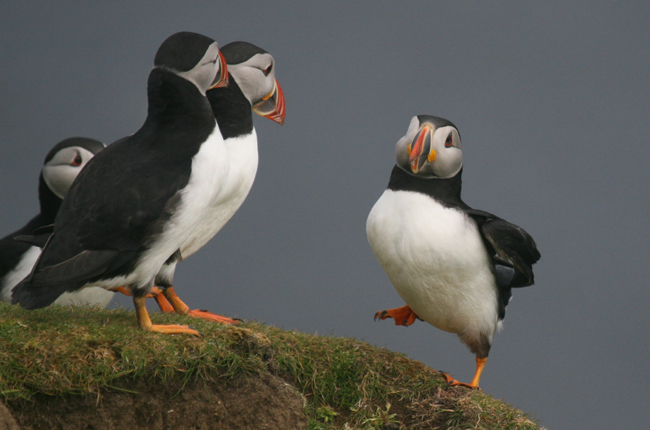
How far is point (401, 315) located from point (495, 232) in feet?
3.45

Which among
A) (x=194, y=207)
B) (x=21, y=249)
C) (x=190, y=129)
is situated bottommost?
(x=21, y=249)

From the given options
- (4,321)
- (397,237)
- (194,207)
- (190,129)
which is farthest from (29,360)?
(397,237)

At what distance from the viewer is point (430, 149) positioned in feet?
16.1

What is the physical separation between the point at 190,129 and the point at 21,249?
2719mm

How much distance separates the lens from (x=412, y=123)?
16.6 feet

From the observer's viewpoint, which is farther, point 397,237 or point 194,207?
point 397,237

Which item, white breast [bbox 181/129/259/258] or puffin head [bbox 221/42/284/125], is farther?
puffin head [bbox 221/42/284/125]

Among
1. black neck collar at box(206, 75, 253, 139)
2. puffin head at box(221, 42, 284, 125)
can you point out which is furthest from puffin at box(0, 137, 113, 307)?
puffin head at box(221, 42, 284, 125)

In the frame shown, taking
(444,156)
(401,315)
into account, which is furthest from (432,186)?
(401,315)

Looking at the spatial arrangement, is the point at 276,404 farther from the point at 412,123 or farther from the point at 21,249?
the point at 21,249

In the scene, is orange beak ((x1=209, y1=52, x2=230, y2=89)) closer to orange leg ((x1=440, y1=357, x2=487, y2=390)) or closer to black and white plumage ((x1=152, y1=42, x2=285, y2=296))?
black and white plumage ((x1=152, y1=42, x2=285, y2=296))

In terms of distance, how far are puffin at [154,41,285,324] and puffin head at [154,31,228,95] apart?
0.85 meters

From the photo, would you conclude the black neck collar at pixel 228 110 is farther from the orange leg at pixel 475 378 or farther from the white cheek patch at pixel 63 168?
the orange leg at pixel 475 378

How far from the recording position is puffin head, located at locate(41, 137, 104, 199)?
6391mm
